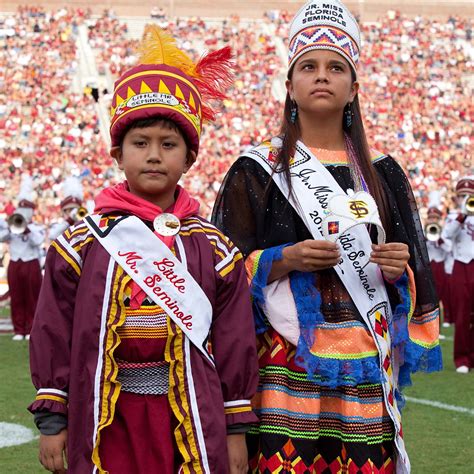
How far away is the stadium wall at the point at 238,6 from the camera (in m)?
39.1

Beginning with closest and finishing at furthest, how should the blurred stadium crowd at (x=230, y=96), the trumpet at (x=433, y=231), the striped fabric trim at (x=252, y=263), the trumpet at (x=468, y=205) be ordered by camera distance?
the striped fabric trim at (x=252, y=263)
the trumpet at (x=468, y=205)
the trumpet at (x=433, y=231)
the blurred stadium crowd at (x=230, y=96)

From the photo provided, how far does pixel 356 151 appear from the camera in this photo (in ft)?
12.6

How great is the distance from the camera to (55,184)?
26.6 metres

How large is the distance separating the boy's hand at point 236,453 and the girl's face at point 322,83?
113cm

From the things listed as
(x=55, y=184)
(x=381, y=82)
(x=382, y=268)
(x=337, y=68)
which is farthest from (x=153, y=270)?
(x=381, y=82)

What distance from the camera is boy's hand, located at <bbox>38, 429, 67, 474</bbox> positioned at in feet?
10.5

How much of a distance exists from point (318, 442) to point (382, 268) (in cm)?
61

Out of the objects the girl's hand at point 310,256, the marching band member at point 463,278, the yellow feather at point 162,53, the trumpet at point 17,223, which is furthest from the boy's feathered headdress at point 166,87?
the trumpet at point 17,223

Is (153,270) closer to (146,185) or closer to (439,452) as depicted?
(146,185)

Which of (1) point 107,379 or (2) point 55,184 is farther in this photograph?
(2) point 55,184

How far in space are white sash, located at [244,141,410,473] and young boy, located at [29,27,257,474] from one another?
15.0 inches

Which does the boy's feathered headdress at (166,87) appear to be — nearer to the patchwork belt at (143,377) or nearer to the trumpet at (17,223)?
the patchwork belt at (143,377)

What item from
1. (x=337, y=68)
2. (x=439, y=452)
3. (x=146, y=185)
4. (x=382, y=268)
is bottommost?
(x=439, y=452)

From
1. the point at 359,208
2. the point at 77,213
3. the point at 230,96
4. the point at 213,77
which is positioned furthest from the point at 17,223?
the point at 230,96
